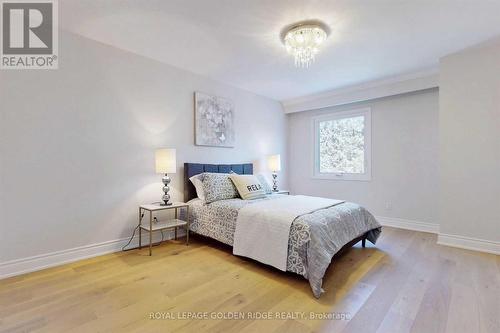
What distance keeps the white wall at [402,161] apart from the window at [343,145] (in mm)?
118

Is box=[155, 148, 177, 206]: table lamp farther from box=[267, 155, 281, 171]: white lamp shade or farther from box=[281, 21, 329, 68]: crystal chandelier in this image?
box=[267, 155, 281, 171]: white lamp shade

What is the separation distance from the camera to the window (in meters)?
4.42

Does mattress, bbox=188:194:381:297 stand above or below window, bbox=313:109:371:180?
below

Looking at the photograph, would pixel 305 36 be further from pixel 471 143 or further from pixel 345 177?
pixel 345 177

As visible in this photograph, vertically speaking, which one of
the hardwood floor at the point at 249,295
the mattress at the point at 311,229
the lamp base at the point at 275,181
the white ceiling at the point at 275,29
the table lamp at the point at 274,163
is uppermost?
the white ceiling at the point at 275,29

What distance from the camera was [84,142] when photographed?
2674mm

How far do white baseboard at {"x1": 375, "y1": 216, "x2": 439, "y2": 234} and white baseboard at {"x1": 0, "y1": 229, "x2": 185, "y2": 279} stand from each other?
12.6ft

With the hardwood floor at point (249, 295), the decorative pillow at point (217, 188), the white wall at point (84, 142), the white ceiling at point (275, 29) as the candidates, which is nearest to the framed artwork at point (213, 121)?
the white wall at point (84, 142)

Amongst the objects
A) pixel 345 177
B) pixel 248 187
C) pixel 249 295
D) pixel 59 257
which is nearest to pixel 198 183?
pixel 248 187

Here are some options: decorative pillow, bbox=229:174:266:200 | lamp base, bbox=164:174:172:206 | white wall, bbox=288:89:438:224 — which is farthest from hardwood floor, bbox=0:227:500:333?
white wall, bbox=288:89:438:224

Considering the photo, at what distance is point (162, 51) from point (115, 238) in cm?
236

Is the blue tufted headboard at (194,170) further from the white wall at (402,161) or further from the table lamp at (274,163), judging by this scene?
the white wall at (402,161)

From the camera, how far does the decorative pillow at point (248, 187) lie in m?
3.33

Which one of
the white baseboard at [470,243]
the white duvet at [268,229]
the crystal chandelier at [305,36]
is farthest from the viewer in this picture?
the white baseboard at [470,243]
